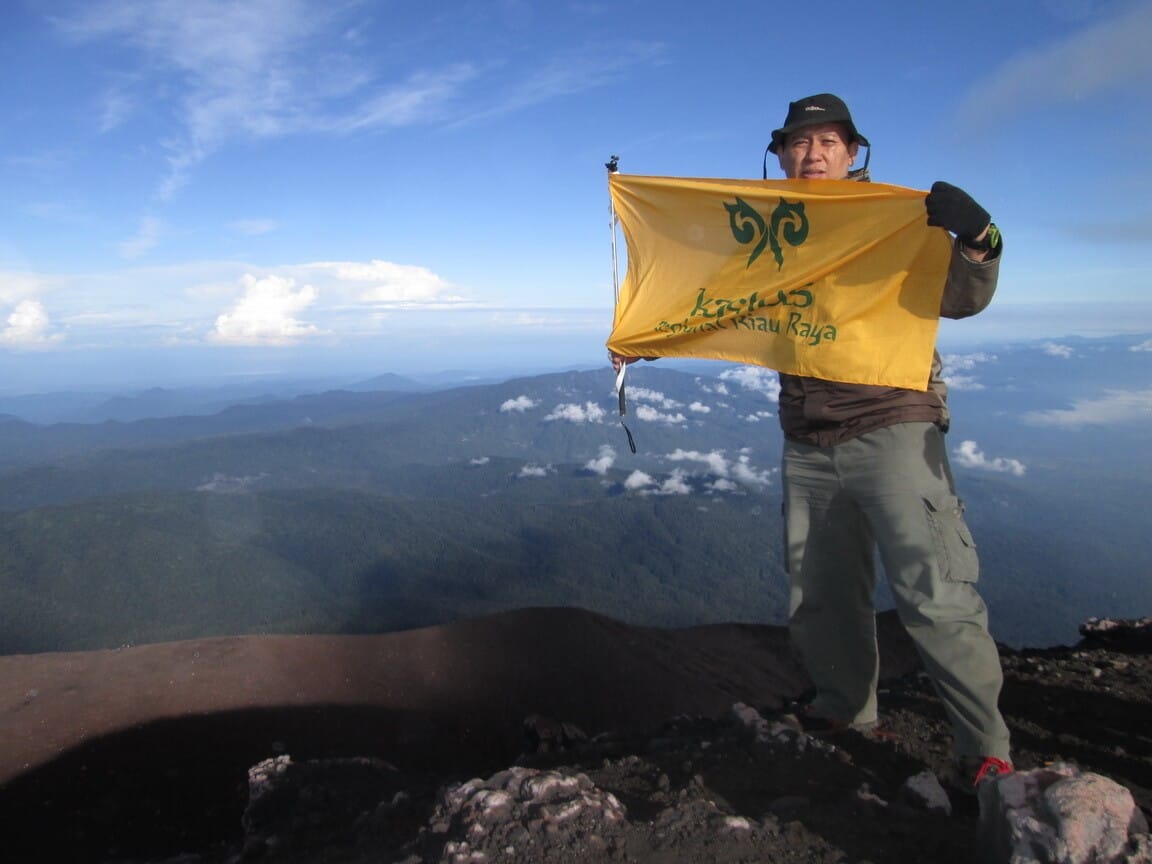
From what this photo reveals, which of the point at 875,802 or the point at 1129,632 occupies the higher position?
the point at 875,802

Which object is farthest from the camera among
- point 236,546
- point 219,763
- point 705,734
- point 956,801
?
point 236,546

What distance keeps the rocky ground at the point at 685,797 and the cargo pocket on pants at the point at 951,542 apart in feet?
4.25

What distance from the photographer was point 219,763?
748 cm

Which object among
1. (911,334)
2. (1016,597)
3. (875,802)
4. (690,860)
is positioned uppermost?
(911,334)

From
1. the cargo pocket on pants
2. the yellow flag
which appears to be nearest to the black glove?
the yellow flag

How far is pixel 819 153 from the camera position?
16.5 ft

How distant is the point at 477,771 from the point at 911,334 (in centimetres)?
663

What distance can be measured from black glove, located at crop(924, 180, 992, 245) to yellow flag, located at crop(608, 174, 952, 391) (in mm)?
800

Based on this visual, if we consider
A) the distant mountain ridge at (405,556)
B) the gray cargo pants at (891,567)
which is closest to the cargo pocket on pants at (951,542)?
the gray cargo pants at (891,567)

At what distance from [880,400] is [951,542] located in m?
1.02

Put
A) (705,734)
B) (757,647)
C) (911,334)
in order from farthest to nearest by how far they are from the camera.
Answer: (757,647) < (705,734) < (911,334)

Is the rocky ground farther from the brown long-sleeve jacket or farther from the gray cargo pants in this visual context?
the brown long-sleeve jacket

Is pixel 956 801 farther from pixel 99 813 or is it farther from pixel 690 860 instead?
pixel 99 813

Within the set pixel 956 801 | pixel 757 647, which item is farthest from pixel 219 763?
pixel 757 647
